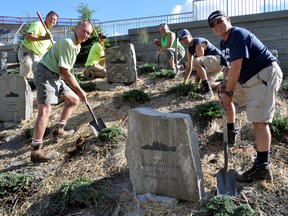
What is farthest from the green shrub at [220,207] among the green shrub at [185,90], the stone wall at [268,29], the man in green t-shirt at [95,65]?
the man in green t-shirt at [95,65]

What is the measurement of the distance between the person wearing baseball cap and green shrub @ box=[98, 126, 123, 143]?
1.91 meters

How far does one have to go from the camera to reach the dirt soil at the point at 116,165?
396 centimetres

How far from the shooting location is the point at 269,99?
3977 millimetres

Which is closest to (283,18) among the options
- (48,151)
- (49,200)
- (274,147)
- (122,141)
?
(274,147)

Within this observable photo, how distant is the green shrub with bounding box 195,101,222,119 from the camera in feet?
18.6

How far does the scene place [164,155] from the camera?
388 cm

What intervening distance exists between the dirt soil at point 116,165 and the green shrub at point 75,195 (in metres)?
0.06

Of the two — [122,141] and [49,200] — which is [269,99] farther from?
[49,200]

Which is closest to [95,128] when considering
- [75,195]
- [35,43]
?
[75,195]

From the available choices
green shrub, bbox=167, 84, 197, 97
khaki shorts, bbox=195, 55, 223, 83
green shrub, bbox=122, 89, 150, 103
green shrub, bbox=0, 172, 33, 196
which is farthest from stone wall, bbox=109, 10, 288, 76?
green shrub, bbox=0, 172, 33, 196

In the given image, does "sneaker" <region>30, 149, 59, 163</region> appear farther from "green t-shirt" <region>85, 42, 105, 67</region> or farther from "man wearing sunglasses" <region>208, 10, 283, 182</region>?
"green t-shirt" <region>85, 42, 105, 67</region>

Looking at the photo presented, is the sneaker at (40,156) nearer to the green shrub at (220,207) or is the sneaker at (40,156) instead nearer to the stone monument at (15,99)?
the stone monument at (15,99)

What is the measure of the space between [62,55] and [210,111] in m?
2.42

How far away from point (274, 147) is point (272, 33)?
6338 millimetres
